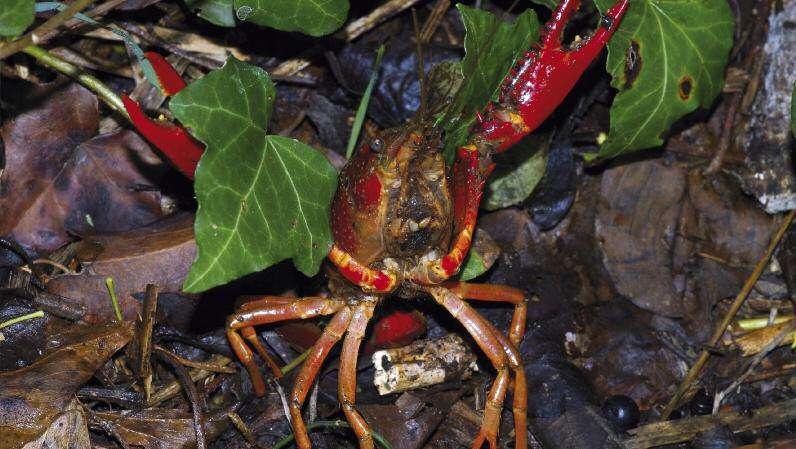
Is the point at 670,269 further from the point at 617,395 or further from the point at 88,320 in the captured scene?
the point at 88,320

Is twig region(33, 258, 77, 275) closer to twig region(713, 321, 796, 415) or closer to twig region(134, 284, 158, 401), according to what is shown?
twig region(134, 284, 158, 401)

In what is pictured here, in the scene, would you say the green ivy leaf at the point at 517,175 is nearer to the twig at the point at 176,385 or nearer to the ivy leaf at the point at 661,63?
the ivy leaf at the point at 661,63

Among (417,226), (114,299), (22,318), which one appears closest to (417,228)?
(417,226)

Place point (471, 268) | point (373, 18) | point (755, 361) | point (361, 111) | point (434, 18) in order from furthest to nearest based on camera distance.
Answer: point (434, 18) < point (373, 18) < point (361, 111) < point (755, 361) < point (471, 268)

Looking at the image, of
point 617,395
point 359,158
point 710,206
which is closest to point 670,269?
point 710,206

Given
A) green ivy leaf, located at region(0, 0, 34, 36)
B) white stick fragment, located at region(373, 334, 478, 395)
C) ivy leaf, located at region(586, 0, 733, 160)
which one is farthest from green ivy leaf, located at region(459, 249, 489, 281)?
green ivy leaf, located at region(0, 0, 34, 36)

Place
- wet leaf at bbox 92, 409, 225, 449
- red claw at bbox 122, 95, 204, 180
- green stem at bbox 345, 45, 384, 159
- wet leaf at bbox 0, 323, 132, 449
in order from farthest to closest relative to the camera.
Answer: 1. green stem at bbox 345, 45, 384, 159
2. wet leaf at bbox 92, 409, 225, 449
3. wet leaf at bbox 0, 323, 132, 449
4. red claw at bbox 122, 95, 204, 180

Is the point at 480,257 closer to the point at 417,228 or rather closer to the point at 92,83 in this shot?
the point at 417,228
